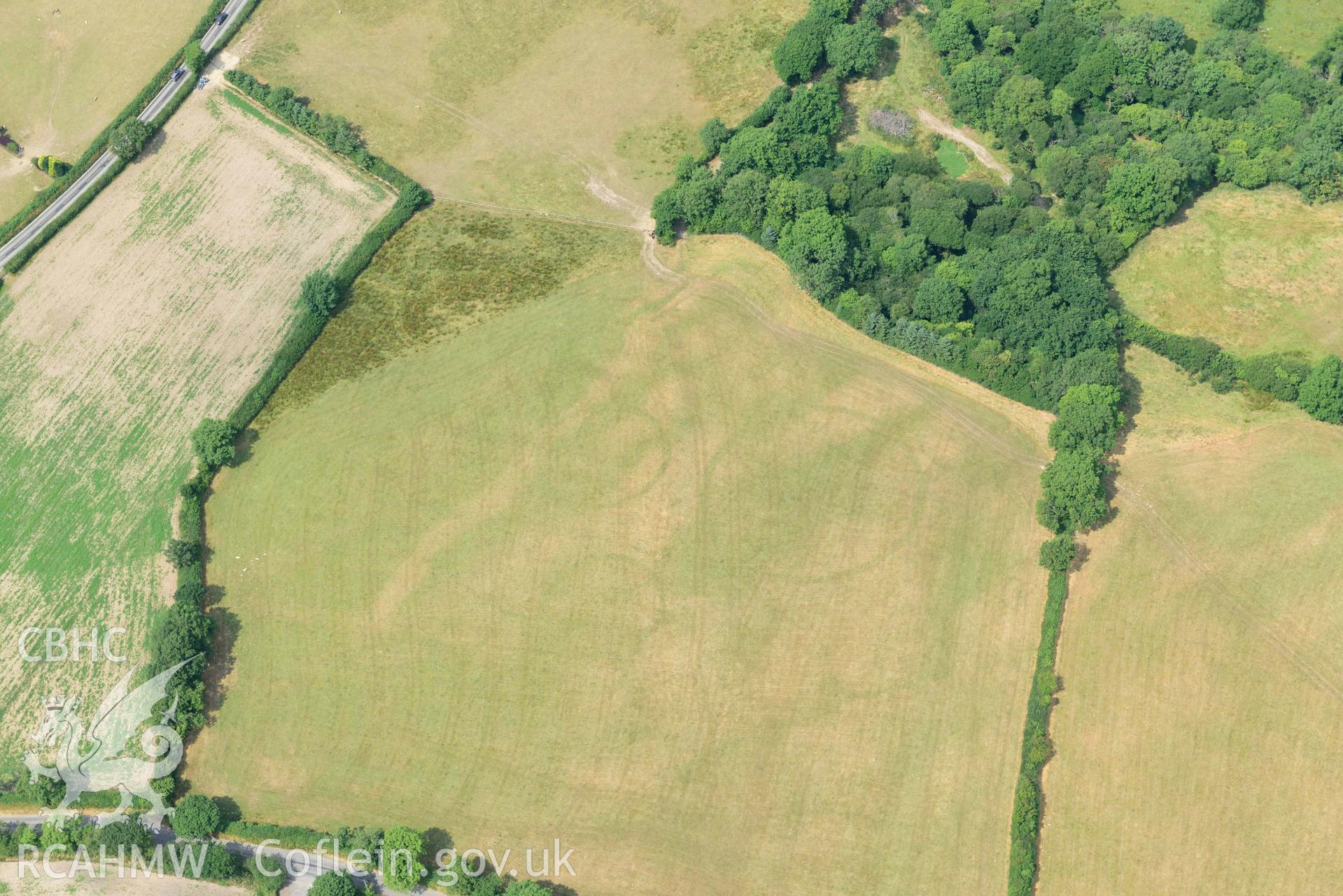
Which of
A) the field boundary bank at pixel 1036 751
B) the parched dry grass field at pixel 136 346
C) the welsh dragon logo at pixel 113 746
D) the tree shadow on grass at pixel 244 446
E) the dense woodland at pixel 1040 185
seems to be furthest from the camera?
the tree shadow on grass at pixel 244 446

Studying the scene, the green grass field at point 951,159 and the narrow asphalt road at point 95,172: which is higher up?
the green grass field at point 951,159

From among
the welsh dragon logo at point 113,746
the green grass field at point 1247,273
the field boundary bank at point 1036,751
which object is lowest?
the welsh dragon logo at point 113,746

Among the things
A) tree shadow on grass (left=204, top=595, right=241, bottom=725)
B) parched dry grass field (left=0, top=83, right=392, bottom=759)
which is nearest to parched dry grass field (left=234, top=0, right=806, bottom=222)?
parched dry grass field (left=0, top=83, right=392, bottom=759)

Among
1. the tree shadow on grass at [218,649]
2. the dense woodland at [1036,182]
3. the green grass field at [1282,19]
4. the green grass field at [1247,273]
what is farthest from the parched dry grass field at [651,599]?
the green grass field at [1282,19]

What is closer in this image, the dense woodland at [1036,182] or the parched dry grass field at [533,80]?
the dense woodland at [1036,182]

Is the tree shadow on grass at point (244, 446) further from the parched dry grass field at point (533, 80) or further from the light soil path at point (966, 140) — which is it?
the light soil path at point (966, 140)

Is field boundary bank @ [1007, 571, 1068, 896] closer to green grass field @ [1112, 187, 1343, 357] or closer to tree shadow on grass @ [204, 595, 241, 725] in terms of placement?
green grass field @ [1112, 187, 1343, 357]

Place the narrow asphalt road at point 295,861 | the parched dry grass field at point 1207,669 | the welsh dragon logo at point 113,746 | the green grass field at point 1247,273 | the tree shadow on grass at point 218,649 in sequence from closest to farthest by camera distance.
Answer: the narrow asphalt road at point 295,861 → the parched dry grass field at point 1207,669 → the welsh dragon logo at point 113,746 → the tree shadow on grass at point 218,649 → the green grass field at point 1247,273
